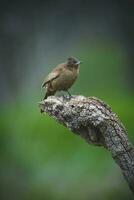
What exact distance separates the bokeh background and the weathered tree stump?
101 inches

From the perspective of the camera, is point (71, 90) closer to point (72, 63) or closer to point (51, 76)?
point (72, 63)

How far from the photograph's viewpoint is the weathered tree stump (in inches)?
241

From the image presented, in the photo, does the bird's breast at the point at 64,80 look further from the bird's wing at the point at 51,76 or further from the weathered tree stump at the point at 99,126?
the weathered tree stump at the point at 99,126

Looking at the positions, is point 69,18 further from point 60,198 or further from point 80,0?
point 60,198

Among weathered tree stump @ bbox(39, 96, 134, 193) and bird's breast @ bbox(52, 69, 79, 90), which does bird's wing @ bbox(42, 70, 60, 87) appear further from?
weathered tree stump @ bbox(39, 96, 134, 193)

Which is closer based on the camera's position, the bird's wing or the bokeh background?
the bird's wing

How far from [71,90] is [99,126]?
3297 mm

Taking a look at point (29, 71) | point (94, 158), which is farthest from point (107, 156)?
point (29, 71)

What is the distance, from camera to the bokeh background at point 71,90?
9.16 m

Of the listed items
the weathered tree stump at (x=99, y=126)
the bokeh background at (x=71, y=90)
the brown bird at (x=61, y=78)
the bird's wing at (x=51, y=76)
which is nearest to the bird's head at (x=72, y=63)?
the brown bird at (x=61, y=78)

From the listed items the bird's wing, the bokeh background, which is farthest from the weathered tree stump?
the bokeh background

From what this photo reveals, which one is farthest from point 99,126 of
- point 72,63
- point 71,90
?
point 71,90

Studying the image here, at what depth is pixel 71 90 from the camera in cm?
941

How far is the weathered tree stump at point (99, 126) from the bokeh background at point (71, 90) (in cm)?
256
